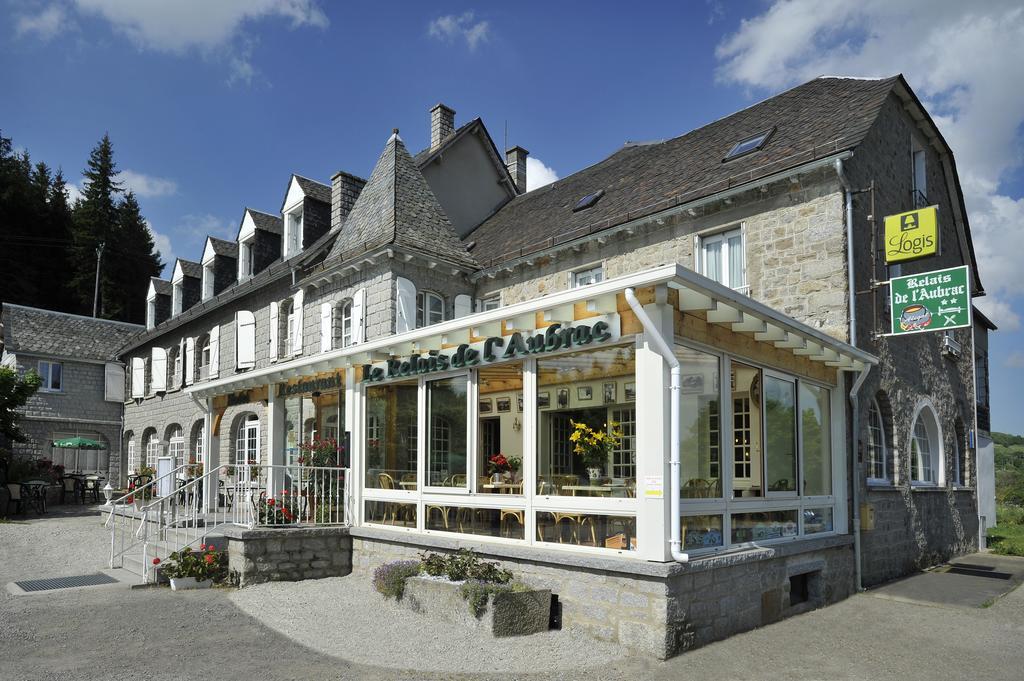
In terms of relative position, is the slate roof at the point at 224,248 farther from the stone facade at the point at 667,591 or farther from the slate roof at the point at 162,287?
the stone facade at the point at 667,591

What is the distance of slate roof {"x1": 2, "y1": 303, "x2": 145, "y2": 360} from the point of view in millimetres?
26453

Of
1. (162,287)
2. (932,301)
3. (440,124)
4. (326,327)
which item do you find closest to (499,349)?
(932,301)

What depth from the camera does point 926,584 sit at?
10227 millimetres

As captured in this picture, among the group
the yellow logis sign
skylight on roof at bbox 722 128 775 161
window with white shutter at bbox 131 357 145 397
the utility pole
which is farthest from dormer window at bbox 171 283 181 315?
the yellow logis sign

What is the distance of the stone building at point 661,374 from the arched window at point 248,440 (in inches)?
25.5

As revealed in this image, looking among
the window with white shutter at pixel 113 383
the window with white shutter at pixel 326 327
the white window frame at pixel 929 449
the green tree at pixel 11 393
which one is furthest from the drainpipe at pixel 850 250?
the window with white shutter at pixel 113 383

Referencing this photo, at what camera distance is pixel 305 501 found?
10.5 m

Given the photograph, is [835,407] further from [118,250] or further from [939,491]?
[118,250]

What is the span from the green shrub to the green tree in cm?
1476

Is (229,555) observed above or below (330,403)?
below

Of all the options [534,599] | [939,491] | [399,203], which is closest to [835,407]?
[939,491]

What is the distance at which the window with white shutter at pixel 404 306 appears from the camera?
530 inches

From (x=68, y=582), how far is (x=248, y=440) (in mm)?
8810

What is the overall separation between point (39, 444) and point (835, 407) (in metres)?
26.5
